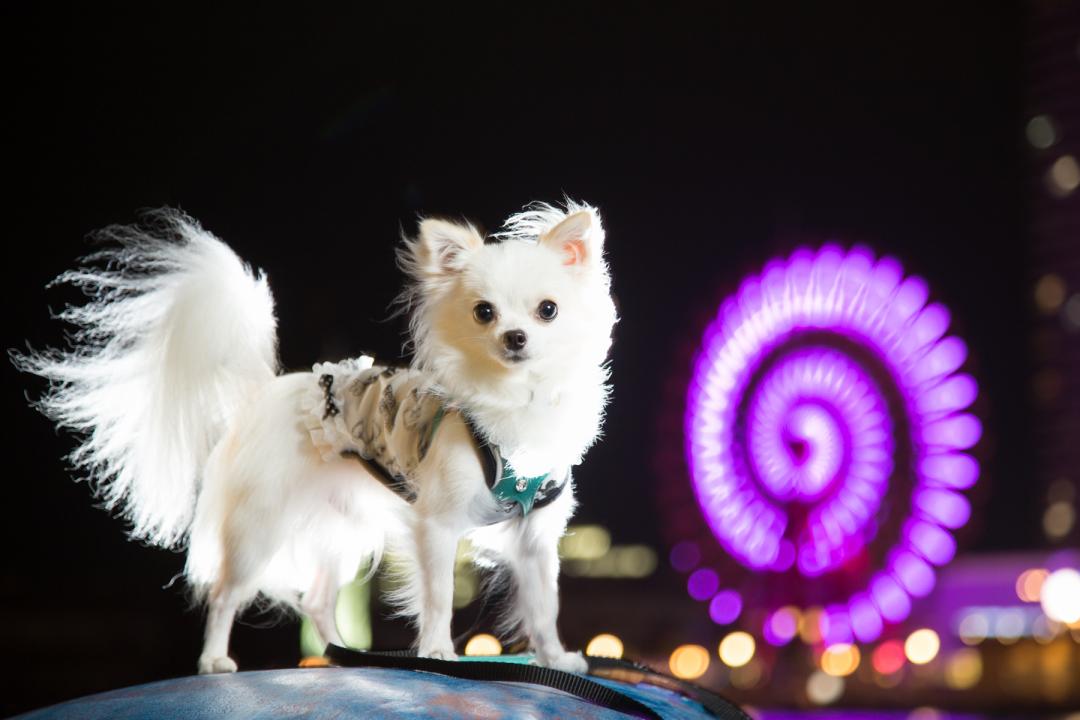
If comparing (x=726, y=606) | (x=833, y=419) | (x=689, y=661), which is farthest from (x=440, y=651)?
(x=726, y=606)

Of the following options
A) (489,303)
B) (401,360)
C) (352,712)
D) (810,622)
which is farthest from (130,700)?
(810,622)

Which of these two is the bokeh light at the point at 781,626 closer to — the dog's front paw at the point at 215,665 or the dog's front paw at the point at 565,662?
the dog's front paw at the point at 565,662

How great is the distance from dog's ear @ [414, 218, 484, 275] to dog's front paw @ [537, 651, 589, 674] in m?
0.94

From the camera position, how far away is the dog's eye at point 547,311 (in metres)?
2.32

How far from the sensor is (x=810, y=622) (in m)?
19.0

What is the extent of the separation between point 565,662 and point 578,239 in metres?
0.99

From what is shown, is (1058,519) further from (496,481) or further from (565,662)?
(496,481)

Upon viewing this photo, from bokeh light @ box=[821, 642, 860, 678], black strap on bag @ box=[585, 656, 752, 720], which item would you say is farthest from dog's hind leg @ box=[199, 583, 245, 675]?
bokeh light @ box=[821, 642, 860, 678]

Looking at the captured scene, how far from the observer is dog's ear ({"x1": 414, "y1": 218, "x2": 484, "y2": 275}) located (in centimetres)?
242

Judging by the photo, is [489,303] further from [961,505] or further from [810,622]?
[810,622]

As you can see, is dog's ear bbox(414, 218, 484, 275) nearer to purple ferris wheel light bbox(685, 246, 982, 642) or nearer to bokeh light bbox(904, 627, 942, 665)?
purple ferris wheel light bbox(685, 246, 982, 642)

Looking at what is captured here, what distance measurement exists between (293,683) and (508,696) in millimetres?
425

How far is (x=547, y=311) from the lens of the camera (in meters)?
2.32

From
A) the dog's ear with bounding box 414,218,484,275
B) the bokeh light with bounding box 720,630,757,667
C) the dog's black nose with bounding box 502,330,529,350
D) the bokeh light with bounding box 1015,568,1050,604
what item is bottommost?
the dog's black nose with bounding box 502,330,529,350
